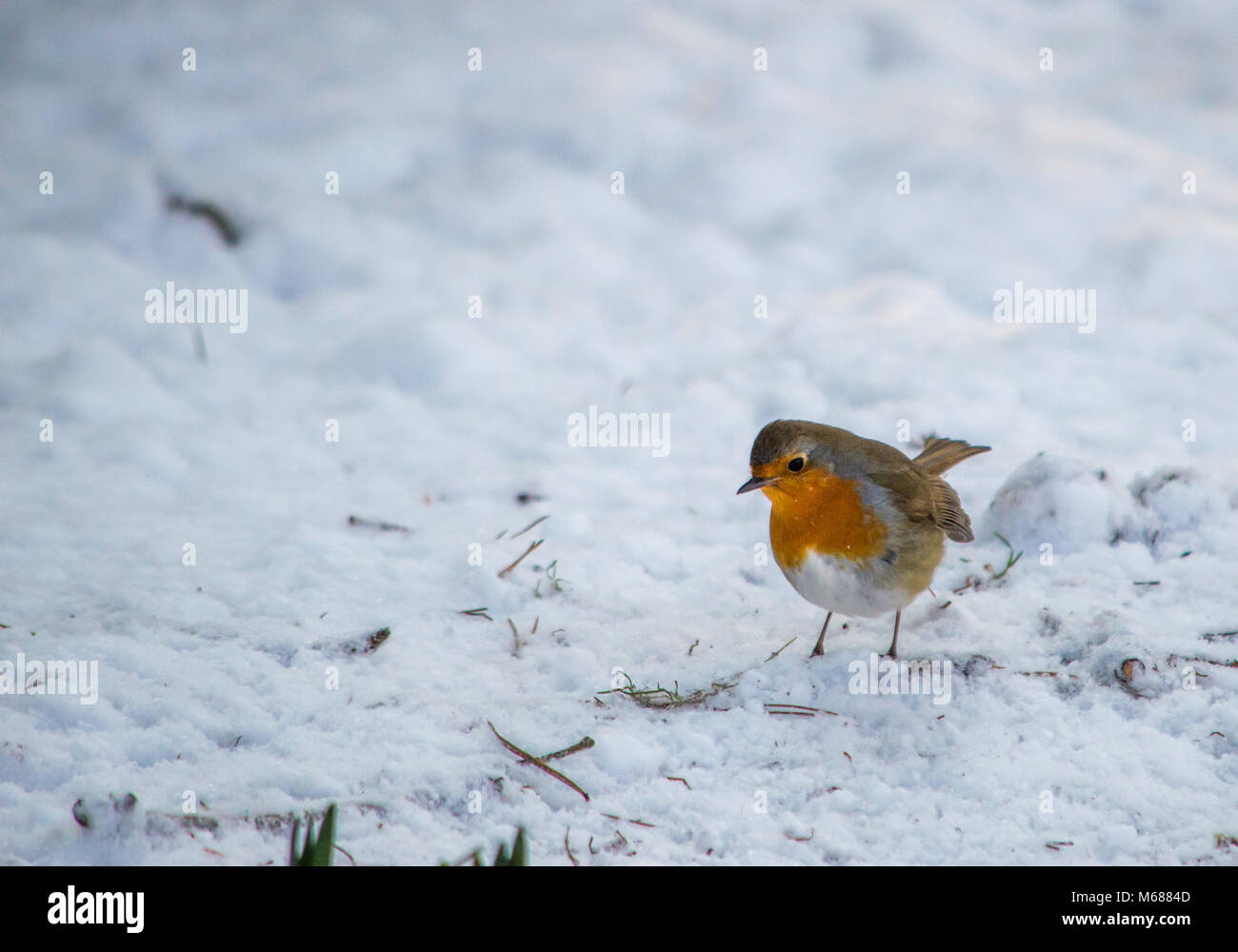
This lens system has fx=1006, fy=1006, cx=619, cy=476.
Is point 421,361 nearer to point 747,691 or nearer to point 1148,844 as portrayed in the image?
point 747,691

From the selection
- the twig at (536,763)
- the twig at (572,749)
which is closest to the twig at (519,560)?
the twig at (536,763)

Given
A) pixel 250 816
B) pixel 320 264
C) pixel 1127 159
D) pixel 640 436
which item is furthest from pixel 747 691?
pixel 1127 159

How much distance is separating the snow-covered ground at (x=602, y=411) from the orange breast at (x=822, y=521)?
36 centimetres

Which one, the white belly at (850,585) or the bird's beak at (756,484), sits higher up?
the bird's beak at (756,484)

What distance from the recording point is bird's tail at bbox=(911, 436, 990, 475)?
3.60m

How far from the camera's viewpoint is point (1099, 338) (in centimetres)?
506

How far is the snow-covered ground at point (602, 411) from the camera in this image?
254 cm

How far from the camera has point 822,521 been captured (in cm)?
304

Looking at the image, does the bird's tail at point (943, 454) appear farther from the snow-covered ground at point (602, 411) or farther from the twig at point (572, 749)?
the twig at point (572, 749)

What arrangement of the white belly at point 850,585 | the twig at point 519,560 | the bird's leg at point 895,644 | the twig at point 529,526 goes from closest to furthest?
the white belly at point 850,585 → the bird's leg at point 895,644 → the twig at point 519,560 → the twig at point 529,526

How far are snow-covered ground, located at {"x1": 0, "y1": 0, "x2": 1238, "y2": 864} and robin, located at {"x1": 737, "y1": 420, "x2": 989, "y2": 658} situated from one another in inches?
10.0
